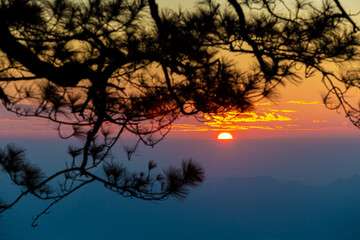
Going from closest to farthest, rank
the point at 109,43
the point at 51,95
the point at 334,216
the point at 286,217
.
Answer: the point at 51,95, the point at 109,43, the point at 334,216, the point at 286,217

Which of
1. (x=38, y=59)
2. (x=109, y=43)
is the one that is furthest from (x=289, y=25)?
(x=38, y=59)

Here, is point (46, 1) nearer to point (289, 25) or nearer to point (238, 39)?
point (238, 39)

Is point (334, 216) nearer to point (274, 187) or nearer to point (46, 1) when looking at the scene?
point (274, 187)

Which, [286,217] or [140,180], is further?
[286,217]

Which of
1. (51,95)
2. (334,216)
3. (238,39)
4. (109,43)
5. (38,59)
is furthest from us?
(334,216)

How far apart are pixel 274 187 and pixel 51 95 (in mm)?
57975

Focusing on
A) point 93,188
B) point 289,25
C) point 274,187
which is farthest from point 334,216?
point 289,25

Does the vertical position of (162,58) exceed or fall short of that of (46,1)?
it falls short

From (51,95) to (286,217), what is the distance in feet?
178

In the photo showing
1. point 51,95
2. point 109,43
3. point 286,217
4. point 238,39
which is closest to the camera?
point 51,95

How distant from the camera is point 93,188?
56.0 m

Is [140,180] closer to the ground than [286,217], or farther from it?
farther from it

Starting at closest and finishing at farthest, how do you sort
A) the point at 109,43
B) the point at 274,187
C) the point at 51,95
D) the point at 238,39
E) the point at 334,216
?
1. the point at 51,95
2. the point at 109,43
3. the point at 238,39
4. the point at 334,216
5. the point at 274,187

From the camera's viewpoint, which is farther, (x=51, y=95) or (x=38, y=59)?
(x=38, y=59)
